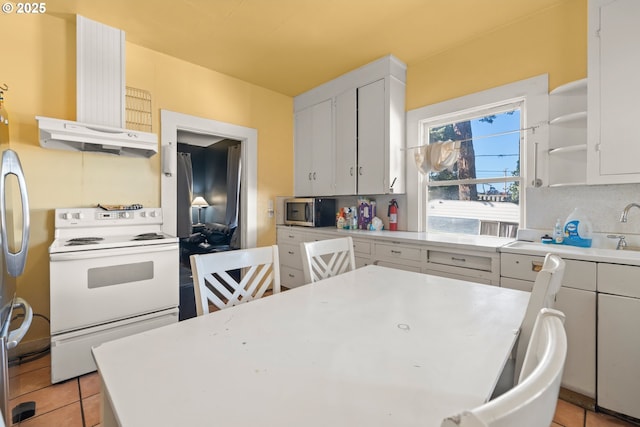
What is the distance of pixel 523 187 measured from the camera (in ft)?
7.53

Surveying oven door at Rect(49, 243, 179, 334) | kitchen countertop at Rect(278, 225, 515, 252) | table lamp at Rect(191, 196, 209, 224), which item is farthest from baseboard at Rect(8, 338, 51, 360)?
table lamp at Rect(191, 196, 209, 224)

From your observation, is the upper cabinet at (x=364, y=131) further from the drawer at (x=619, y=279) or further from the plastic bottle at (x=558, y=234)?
the drawer at (x=619, y=279)

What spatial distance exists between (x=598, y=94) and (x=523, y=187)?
0.77 metres

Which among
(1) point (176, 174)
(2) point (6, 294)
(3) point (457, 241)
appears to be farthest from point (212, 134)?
(3) point (457, 241)

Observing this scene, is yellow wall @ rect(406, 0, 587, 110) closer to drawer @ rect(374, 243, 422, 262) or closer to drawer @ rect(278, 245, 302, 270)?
drawer @ rect(374, 243, 422, 262)

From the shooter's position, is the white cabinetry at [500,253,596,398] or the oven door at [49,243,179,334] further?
the oven door at [49,243,179,334]

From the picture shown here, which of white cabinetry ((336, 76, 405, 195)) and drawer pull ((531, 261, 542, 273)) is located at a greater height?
white cabinetry ((336, 76, 405, 195))

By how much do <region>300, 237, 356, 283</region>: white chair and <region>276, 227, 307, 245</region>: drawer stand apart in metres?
1.46

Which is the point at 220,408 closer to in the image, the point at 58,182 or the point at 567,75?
the point at 58,182

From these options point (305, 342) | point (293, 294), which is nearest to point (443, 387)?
point (305, 342)

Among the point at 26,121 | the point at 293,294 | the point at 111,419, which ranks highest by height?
the point at 26,121

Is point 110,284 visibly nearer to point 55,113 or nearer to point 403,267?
point 55,113

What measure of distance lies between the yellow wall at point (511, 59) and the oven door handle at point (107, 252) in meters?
2.65

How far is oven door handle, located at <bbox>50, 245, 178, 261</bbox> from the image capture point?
5.68ft
